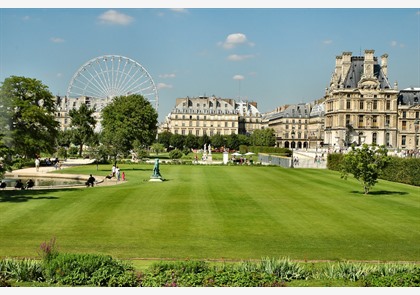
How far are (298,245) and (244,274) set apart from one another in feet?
22.6

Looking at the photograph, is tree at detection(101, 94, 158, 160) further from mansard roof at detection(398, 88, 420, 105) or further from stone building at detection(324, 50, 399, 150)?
mansard roof at detection(398, 88, 420, 105)

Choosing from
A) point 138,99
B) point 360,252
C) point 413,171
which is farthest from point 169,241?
point 138,99

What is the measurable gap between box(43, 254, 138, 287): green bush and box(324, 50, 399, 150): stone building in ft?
307

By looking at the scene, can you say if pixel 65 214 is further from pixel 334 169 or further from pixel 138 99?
pixel 138 99

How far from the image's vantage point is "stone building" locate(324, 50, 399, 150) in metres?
103

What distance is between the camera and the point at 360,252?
18.1 metres

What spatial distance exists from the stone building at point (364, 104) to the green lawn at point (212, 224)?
70.9 meters

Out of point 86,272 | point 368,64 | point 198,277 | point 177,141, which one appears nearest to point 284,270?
point 198,277

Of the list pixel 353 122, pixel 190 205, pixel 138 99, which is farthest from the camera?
pixel 353 122

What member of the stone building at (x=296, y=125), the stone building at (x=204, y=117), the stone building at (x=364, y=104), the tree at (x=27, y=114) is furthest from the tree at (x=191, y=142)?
the tree at (x=27, y=114)

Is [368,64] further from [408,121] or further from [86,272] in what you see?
[86,272]

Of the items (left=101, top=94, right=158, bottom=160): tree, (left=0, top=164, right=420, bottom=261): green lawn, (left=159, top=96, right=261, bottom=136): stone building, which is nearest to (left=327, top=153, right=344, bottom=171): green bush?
(left=0, top=164, right=420, bottom=261): green lawn

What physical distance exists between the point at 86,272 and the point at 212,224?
1044 centimetres

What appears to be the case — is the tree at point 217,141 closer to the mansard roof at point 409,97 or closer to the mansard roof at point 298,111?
the mansard roof at point 298,111
